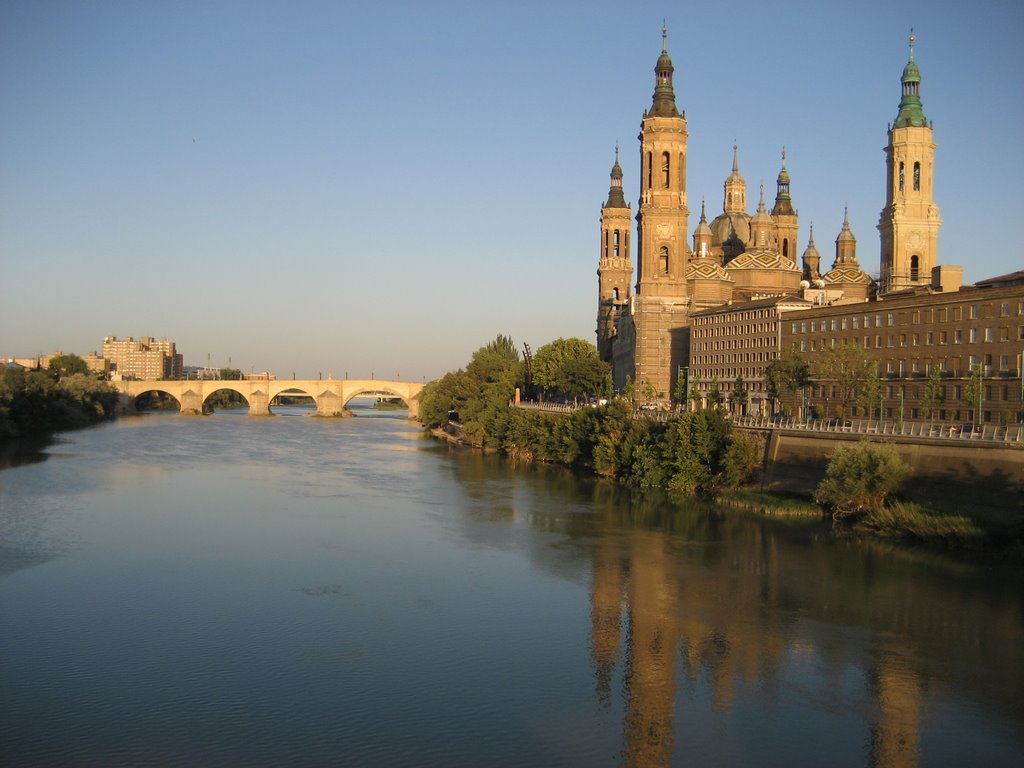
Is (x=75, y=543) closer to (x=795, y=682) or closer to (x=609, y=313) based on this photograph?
(x=795, y=682)

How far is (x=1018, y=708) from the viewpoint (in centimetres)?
1823

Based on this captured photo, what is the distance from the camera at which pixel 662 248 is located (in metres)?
76.5

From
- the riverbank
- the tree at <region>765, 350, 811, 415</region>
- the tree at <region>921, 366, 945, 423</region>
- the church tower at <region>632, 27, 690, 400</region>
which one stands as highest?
the church tower at <region>632, 27, 690, 400</region>

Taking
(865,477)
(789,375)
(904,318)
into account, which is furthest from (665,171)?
(865,477)

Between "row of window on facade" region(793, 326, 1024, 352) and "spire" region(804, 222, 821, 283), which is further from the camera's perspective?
"spire" region(804, 222, 821, 283)

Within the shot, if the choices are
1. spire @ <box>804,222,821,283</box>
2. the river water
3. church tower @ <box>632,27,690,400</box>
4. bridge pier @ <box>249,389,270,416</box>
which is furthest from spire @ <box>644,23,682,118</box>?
bridge pier @ <box>249,389,270,416</box>

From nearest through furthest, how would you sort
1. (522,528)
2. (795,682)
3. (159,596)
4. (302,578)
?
1. (795,682)
2. (159,596)
3. (302,578)
4. (522,528)

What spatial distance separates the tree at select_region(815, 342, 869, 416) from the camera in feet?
157

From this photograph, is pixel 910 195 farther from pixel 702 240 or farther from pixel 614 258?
pixel 614 258

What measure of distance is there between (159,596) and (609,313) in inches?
3305

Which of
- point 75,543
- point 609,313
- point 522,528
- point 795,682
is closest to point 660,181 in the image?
point 609,313

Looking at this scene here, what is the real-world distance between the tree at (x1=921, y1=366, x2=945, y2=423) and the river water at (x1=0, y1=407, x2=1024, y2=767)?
1070 centimetres

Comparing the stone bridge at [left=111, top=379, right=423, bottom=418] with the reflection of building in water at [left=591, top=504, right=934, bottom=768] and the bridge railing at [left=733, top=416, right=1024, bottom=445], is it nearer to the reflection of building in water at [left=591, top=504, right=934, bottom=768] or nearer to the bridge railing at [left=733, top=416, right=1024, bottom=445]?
the bridge railing at [left=733, top=416, right=1024, bottom=445]

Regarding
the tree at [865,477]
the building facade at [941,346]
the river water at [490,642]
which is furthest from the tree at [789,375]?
the tree at [865,477]
